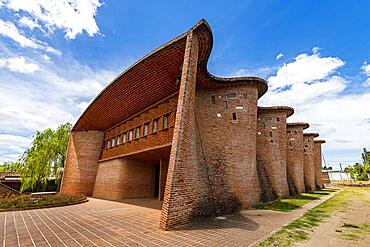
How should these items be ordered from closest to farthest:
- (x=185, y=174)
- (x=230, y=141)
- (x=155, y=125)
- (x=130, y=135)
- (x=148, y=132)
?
(x=185, y=174) < (x=230, y=141) < (x=155, y=125) < (x=148, y=132) < (x=130, y=135)

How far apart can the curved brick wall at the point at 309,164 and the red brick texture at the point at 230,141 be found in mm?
15070

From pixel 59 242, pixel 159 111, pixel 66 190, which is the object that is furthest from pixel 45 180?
pixel 59 242

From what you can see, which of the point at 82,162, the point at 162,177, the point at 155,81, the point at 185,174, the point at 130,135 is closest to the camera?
the point at 185,174

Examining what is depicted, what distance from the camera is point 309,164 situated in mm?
23625

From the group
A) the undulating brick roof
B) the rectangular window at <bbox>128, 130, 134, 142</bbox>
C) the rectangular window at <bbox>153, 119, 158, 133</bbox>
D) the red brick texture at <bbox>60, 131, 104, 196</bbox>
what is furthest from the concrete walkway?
the red brick texture at <bbox>60, 131, 104, 196</bbox>

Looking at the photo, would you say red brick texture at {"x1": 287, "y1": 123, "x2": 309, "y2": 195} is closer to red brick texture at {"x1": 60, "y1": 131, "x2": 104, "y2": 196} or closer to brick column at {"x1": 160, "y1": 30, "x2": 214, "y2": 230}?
brick column at {"x1": 160, "y1": 30, "x2": 214, "y2": 230}

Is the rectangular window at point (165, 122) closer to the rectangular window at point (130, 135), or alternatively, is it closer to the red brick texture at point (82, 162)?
the rectangular window at point (130, 135)

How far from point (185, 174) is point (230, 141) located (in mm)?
4406

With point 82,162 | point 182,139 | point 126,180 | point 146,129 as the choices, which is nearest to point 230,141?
point 182,139

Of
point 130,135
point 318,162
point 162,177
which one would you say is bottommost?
point 162,177

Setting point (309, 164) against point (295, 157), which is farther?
point (309, 164)

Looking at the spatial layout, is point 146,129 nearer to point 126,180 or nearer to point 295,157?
point 126,180

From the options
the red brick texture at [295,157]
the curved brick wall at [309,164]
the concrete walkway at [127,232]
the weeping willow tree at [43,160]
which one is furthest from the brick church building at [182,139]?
the curved brick wall at [309,164]

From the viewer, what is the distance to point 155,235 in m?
5.41
